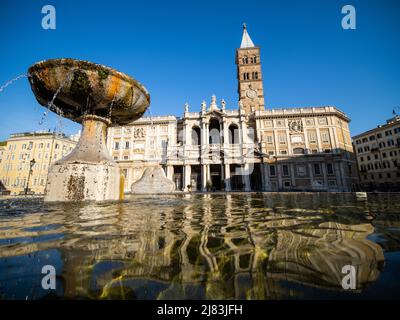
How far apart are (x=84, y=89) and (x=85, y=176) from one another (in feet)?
7.88

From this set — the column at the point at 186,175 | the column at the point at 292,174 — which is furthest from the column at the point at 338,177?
the column at the point at 186,175

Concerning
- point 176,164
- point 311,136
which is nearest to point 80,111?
point 176,164

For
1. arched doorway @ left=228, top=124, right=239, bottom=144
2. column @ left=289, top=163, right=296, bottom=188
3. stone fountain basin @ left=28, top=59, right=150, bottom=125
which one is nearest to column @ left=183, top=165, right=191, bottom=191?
arched doorway @ left=228, top=124, right=239, bottom=144

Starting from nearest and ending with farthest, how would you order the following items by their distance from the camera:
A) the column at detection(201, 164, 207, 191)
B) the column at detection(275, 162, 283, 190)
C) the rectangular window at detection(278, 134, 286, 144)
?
1. the column at detection(201, 164, 207, 191)
2. the column at detection(275, 162, 283, 190)
3. the rectangular window at detection(278, 134, 286, 144)

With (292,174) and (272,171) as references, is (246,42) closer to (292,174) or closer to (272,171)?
(272,171)

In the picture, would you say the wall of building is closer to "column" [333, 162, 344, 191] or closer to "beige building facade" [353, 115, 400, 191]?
"column" [333, 162, 344, 191]

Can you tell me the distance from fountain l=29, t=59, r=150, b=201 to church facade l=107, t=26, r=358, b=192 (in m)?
20.4

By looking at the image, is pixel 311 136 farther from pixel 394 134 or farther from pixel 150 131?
pixel 150 131

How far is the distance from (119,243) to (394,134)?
174 ft

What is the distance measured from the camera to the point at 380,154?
133 ft

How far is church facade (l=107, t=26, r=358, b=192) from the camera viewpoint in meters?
27.7

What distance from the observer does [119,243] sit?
141 centimetres
